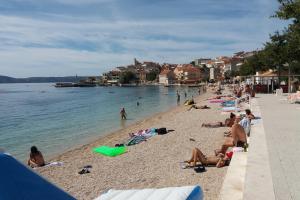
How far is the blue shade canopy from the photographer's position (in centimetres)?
374

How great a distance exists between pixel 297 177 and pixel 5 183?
17.5 feet

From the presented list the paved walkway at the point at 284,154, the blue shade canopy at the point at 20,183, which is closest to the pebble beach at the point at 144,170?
the paved walkway at the point at 284,154

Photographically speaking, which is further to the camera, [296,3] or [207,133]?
[207,133]

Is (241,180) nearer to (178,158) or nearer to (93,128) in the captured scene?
(178,158)

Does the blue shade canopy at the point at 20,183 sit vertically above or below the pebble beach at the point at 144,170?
above

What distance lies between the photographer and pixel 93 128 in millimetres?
→ 31562

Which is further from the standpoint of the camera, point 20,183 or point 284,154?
point 284,154

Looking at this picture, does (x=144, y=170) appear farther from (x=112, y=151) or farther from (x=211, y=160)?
(x=112, y=151)

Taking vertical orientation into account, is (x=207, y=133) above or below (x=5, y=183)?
below

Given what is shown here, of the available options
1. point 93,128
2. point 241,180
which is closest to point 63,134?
point 93,128

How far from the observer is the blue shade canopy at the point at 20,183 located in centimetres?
374

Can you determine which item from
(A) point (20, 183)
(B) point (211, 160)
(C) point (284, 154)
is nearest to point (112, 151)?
(B) point (211, 160)

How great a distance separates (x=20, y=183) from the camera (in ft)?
12.6

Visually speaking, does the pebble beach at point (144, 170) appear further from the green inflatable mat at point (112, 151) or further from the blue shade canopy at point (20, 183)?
the blue shade canopy at point (20, 183)
